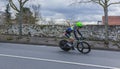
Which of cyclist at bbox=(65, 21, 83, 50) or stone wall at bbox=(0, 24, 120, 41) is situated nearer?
cyclist at bbox=(65, 21, 83, 50)

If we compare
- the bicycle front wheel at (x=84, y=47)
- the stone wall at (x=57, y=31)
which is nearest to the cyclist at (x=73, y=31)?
the bicycle front wheel at (x=84, y=47)

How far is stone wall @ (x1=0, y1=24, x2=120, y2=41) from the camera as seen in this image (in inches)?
842

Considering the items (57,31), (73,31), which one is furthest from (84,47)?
(57,31)

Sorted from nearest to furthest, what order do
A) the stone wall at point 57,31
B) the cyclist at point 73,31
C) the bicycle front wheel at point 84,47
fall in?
the bicycle front wheel at point 84,47, the cyclist at point 73,31, the stone wall at point 57,31

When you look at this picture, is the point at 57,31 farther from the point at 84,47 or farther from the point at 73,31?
the point at 84,47

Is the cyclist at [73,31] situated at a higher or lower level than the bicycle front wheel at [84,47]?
higher

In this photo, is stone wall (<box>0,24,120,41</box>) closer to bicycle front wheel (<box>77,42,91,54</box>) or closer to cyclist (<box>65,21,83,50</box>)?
cyclist (<box>65,21,83,50</box>)

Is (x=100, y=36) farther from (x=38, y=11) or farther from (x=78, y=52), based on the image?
(x=38, y=11)

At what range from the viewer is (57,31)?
23.4 meters


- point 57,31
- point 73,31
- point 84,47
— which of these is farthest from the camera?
point 57,31

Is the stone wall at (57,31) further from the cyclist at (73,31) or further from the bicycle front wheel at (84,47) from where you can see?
the bicycle front wheel at (84,47)

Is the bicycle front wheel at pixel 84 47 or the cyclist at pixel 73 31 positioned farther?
the cyclist at pixel 73 31

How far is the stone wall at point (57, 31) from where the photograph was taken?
842 inches

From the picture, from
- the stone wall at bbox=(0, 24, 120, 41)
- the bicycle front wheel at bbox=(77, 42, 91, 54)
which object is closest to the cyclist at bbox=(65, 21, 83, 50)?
the bicycle front wheel at bbox=(77, 42, 91, 54)
